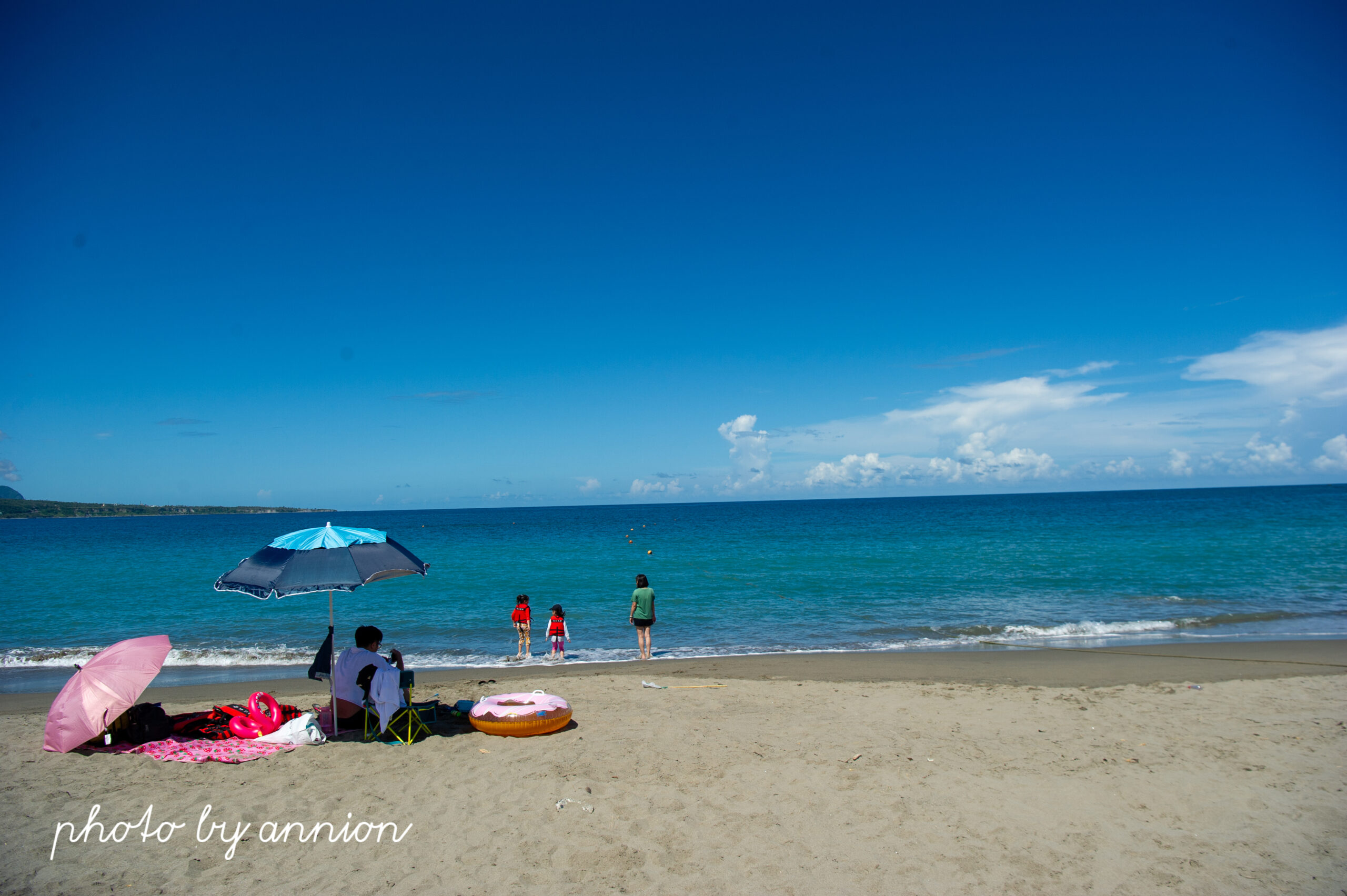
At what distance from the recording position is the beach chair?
24.1ft

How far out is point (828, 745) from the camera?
282 inches

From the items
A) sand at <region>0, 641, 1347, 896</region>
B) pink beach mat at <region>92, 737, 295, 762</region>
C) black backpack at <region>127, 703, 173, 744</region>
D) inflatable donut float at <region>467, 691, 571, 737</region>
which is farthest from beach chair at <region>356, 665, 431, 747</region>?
A: black backpack at <region>127, 703, 173, 744</region>

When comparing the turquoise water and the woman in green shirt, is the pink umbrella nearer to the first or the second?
the turquoise water

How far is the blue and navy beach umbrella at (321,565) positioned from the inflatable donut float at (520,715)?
5.81 feet

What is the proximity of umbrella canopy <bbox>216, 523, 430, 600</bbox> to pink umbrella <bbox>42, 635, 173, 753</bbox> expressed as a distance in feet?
3.04

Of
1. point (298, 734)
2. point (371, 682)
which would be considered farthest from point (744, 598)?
point (298, 734)

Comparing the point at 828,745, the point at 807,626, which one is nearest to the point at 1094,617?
the point at 807,626

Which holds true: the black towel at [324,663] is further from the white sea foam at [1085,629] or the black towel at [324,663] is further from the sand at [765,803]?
the white sea foam at [1085,629]

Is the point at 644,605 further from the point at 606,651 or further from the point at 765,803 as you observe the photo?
the point at 765,803

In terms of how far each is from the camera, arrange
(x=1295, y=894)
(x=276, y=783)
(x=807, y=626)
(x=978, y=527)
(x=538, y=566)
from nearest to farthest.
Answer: (x=1295, y=894) < (x=276, y=783) < (x=807, y=626) < (x=538, y=566) < (x=978, y=527)

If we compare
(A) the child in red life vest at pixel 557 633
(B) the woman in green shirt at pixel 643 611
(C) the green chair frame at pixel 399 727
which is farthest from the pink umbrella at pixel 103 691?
(B) the woman in green shirt at pixel 643 611

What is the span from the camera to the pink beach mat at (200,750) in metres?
6.74

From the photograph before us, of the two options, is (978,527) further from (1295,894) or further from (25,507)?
(25,507)

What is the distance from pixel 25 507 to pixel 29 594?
591ft
